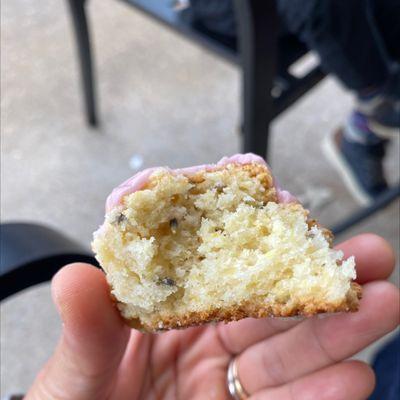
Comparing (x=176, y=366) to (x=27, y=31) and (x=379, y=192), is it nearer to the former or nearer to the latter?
(x=379, y=192)

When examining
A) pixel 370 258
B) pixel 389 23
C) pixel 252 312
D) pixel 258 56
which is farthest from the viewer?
pixel 389 23

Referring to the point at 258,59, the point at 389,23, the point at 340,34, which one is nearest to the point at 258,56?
the point at 258,59

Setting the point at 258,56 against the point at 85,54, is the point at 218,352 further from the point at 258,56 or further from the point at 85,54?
the point at 85,54

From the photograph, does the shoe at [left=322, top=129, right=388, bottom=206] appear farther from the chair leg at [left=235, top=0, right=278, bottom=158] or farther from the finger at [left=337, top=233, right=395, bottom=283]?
the finger at [left=337, top=233, right=395, bottom=283]

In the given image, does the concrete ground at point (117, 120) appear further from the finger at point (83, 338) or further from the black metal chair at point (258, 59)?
the finger at point (83, 338)

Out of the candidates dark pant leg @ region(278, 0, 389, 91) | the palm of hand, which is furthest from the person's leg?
the palm of hand

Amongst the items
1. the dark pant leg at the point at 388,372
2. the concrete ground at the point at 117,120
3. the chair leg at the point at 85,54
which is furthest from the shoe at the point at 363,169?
the chair leg at the point at 85,54
